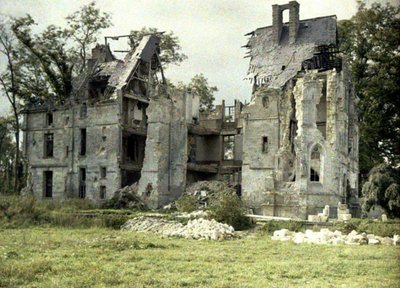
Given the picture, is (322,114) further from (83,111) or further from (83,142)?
(83,142)

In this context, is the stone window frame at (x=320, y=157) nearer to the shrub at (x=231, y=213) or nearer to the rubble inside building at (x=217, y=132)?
the rubble inside building at (x=217, y=132)

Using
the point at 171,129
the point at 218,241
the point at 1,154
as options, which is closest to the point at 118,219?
the point at 218,241

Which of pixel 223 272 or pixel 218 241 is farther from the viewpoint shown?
pixel 218 241

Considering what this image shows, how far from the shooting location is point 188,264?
14992 millimetres

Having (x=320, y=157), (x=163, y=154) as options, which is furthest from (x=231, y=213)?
(x=163, y=154)

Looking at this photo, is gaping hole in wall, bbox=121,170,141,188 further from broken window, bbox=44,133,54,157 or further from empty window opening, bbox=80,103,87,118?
broken window, bbox=44,133,54,157

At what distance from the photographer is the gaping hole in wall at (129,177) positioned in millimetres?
42281

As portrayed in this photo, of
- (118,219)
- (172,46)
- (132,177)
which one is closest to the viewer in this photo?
(118,219)

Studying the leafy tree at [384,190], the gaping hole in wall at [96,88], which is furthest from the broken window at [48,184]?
the leafy tree at [384,190]

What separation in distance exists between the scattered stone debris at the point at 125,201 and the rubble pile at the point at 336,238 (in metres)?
16.3

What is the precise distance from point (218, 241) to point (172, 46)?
32.2 m

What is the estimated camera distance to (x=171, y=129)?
41344 millimetres

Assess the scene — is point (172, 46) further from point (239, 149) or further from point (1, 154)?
point (1, 154)

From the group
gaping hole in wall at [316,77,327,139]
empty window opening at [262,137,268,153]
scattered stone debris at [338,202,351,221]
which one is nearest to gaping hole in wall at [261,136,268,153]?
empty window opening at [262,137,268,153]
